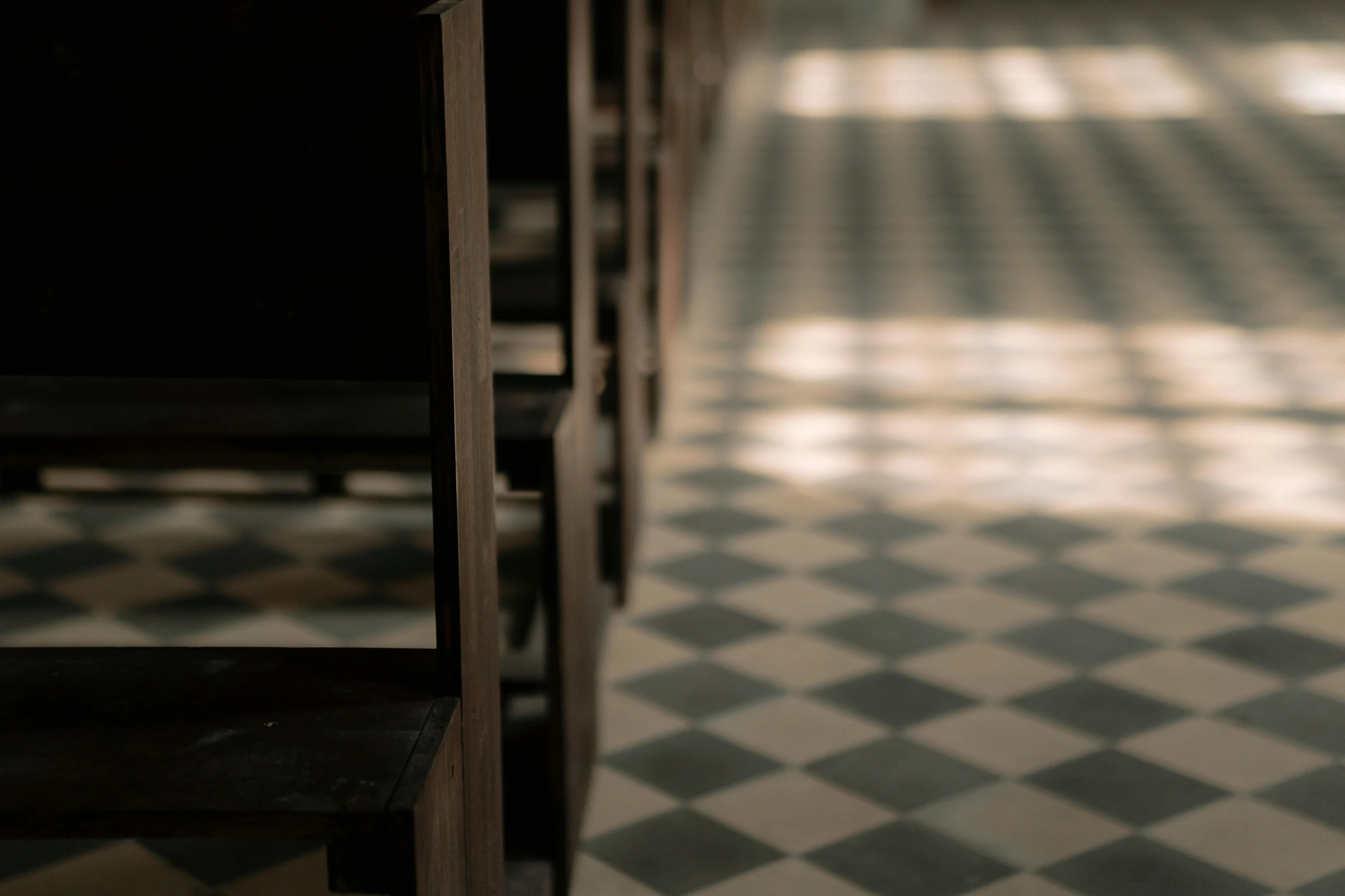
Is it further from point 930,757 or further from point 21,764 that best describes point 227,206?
point 930,757

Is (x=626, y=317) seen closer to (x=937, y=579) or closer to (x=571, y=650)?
(x=937, y=579)

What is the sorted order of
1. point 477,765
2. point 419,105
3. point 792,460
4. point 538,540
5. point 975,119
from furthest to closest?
point 975,119 < point 792,460 < point 538,540 < point 477,765 < point 419,105

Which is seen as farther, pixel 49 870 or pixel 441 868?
pixel 49 870

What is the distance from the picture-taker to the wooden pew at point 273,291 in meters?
1.70

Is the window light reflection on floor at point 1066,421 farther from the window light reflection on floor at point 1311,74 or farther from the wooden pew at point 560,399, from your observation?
the window light reflection on floor at point 1311,74

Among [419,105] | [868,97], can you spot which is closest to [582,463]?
[419,105]

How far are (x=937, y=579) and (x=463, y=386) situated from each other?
2580mm

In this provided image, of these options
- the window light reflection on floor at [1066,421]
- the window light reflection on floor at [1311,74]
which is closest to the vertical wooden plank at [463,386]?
the window light reflection on floor at [1066,421]

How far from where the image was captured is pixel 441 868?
171 cm

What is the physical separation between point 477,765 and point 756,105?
10.2 metres

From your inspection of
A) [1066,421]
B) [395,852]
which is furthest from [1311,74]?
[395,852]

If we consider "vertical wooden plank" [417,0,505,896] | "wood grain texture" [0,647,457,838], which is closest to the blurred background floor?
"vertical wooden plank" [417,0,505,896]

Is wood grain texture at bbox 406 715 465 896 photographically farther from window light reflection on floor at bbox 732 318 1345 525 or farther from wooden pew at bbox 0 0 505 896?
window light reflection on floor at bbox 732 318 1345 525

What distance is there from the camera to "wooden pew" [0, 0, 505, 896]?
1.70 metres
